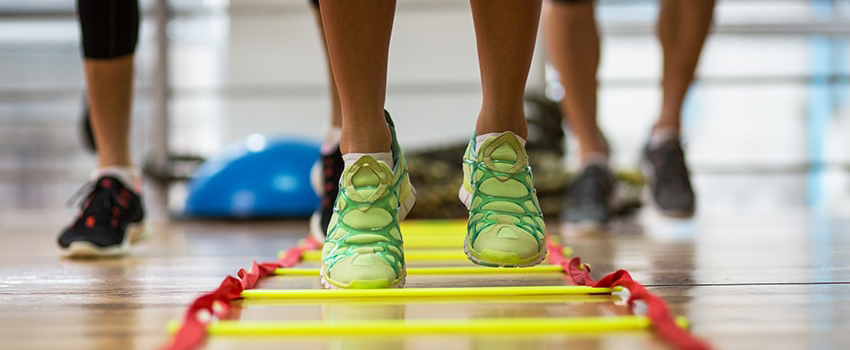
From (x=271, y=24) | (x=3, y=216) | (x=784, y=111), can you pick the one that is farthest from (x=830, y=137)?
(x=3, y=216)

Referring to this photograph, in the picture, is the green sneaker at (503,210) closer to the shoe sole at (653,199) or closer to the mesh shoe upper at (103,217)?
the mesh shoe upper at (103,217)

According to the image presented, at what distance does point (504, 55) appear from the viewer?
1.00 metres

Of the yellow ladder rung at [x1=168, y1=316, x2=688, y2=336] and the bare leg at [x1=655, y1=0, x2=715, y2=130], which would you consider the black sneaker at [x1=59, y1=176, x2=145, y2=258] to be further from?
the bare leg at [x1=655, y1=0, x2=715, y2=130]

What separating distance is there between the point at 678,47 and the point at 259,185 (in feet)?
4.95

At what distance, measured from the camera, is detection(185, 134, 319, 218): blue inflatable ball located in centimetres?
279

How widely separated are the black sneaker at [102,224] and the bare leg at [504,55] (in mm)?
708

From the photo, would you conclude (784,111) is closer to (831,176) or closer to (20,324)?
(831,176)

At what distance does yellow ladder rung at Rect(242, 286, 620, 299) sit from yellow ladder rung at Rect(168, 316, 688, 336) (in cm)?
16

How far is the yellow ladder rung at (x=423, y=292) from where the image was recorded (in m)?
0.84

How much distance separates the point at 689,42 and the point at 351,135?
1.19 metres

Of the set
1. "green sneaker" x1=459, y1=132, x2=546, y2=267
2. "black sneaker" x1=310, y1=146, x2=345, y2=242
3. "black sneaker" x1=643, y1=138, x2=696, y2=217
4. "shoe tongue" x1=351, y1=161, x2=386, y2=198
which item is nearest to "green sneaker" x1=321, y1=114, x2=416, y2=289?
"shoe tongue" x1=351, y1=161, x2=386, y2=198

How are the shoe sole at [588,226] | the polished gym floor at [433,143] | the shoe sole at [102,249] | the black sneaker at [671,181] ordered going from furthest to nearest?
the shoe sole at [588,226] < the black sneaker at [671,181] < the shoe sole at [102,249] < the polished gym floor at [433,143]

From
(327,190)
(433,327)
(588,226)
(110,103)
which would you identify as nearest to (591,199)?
(588,226)

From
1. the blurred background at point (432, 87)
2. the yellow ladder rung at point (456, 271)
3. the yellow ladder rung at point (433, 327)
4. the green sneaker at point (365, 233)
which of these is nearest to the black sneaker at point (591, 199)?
the yellow ladder rung at point (456, 271)
